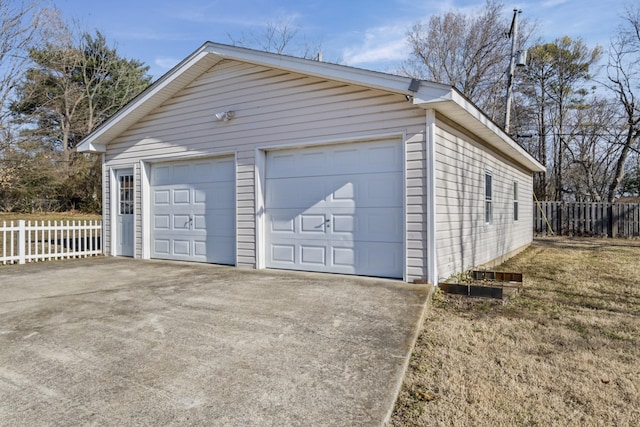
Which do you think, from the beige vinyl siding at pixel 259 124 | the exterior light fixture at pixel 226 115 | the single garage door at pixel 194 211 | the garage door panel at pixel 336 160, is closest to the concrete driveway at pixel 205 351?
the beige vinyl siding at pixel 259 124

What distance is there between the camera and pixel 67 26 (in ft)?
65.9

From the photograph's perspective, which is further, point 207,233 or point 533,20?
point 533,20

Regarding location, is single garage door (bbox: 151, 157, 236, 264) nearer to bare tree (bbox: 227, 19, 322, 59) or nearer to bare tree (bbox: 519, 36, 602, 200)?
bare tree (bbox: 227, 19, 322, 59)

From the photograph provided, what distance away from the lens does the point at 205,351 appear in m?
3.16

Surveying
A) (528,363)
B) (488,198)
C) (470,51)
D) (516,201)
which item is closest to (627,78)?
(470,51)

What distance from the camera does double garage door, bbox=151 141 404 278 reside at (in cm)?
598

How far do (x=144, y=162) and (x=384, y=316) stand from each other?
265 inches

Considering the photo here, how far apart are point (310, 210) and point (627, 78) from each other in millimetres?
20968

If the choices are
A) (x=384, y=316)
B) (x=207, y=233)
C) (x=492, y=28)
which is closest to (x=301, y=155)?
(x=207, y=233)

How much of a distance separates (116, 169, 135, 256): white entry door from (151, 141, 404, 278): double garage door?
127cm

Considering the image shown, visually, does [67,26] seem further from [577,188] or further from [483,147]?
[577,188]

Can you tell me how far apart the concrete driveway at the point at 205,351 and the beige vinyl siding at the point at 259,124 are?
1576mm

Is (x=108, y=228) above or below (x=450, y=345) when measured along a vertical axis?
above

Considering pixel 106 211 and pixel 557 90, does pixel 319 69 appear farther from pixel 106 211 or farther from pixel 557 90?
pixel 557 90
